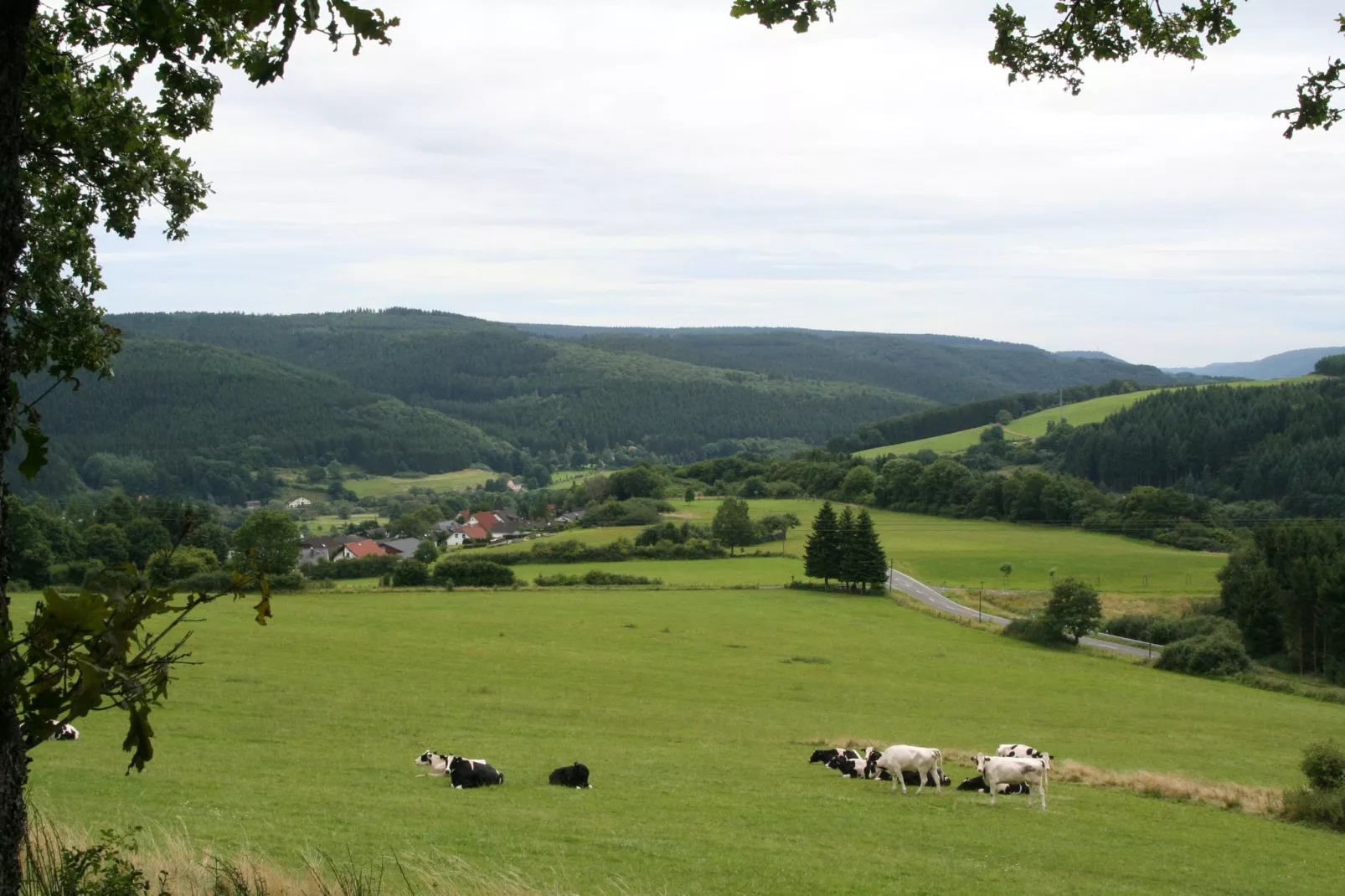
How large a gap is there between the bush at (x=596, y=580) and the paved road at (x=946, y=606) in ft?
60.8

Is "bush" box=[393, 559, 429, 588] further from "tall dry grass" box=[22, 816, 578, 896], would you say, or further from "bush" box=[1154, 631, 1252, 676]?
"tall dry grass" box=[22, 816, 578, 896]

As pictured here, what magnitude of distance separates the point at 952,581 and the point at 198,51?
8466cm

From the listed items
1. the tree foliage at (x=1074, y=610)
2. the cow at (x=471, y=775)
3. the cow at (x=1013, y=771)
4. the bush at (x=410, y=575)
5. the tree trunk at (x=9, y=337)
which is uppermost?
the tree trunk at (x=9, y=337)

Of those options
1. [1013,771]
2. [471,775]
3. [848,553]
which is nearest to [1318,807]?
[1013,771]

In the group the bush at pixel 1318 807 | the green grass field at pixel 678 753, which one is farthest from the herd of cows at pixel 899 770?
the bush at pixel 1318 807

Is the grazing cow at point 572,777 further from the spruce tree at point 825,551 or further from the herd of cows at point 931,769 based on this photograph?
the spruce tree at point 825,551

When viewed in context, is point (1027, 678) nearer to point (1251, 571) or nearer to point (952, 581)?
point (1251, 571)

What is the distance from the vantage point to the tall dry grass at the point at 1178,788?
2092 centimetres

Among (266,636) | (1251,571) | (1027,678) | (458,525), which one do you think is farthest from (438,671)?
(458,525)

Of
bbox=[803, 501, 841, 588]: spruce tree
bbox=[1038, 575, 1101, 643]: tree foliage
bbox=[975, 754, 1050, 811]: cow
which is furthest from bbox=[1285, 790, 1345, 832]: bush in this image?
bbox=[803, 501, 841, 588]: spruce tree

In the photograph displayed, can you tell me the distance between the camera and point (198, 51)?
228 inches

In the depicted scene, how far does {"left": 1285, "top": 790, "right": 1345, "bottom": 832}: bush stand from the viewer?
1983 cm

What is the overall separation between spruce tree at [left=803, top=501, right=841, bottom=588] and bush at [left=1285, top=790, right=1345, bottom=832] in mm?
53970

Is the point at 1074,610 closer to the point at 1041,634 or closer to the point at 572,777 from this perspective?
the point at 1041,634
